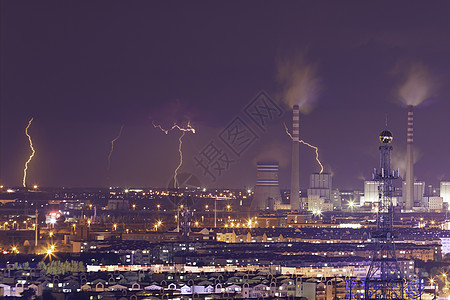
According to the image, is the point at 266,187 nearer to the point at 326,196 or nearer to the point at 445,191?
the point at 326,196

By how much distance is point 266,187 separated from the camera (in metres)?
83.6

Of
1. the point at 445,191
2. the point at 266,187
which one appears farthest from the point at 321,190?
the point at 445,191

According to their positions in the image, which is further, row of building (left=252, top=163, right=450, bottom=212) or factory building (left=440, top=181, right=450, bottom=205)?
factory building (left=440, top=181, right=450, bottom=205)

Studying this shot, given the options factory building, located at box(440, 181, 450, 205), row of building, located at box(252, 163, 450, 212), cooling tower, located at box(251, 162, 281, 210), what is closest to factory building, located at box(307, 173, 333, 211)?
row of building, located at box(252, 163, 450, 212)

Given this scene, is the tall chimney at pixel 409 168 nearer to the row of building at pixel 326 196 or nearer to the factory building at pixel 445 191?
the row of building at pixel 326 196

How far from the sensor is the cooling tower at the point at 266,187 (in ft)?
271

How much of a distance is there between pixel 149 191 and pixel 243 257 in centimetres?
6904

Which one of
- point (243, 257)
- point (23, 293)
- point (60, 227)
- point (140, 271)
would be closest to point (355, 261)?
point (243, 257)

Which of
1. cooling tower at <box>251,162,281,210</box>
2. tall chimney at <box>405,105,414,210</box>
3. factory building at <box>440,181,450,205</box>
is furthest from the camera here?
factory building at <box>440,181,450,205</box>

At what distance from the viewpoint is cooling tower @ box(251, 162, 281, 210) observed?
8269cm

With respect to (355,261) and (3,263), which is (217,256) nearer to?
(355,261)

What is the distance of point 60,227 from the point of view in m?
59.9

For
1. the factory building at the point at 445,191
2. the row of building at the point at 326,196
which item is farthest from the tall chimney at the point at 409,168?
the factory building at the point at 445,191

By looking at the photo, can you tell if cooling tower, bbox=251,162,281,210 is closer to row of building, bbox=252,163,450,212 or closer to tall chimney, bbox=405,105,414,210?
row of building, bbox=252,163,450,212
